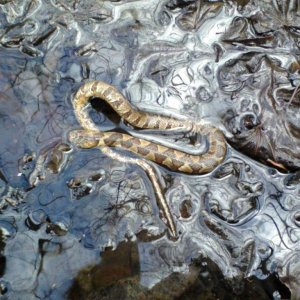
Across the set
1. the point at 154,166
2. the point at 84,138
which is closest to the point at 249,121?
the point at 154,166

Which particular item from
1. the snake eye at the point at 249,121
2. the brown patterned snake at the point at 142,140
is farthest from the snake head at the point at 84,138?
the snake eye at the point at 249,121

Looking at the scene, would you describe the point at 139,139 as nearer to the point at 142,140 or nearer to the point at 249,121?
the point at 142,140

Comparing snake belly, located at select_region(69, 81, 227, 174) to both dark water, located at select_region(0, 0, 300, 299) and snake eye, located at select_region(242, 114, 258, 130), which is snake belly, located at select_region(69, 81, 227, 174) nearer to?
dark water, located at select_region(0, 0, 300, 299)

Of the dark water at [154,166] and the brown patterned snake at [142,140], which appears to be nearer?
the dark water at [154,166]

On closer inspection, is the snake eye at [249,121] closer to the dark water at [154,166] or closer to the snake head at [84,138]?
the dark water at [154,166]

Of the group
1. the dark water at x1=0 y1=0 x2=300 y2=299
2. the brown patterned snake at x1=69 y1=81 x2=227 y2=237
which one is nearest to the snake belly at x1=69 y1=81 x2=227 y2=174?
the brown patterned snake at x1=69 y1=81 x2=227 y2=237

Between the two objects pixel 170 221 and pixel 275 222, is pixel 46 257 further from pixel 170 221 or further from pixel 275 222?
pixel 275 222

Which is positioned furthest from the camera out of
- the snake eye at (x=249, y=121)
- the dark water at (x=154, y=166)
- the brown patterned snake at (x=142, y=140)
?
the snake eye at (x=249, y=121)

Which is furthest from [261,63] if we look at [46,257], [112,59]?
[46,257]
